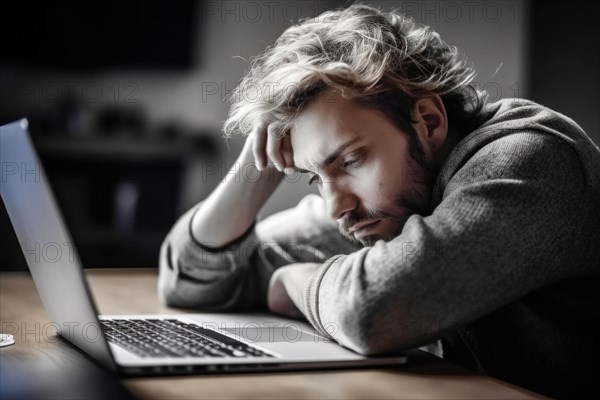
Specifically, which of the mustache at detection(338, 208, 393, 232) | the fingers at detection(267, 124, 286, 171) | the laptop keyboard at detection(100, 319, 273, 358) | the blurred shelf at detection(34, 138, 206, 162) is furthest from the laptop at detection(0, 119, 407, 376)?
the blurred shelf at detection(34, 138, 206, 162)

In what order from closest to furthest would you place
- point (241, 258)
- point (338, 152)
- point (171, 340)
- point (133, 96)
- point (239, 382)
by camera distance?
1. point (239, 382)
2. point (171, 340)
3. point (338, 152)
4. point (241, 258)
5. point (133, 96)

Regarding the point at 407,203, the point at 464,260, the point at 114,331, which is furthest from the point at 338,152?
the point at 114,331

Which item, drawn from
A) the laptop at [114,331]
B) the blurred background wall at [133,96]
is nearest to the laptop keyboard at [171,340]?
the laptop at [114,331]

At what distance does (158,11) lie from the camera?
9.02 ft

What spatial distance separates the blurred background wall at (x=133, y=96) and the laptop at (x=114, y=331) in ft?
4.80

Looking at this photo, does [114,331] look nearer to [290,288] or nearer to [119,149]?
[290,288]

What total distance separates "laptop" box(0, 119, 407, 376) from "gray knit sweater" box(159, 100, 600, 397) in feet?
0.20

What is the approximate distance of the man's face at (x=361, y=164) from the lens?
1103mm

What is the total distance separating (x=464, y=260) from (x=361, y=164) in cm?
30

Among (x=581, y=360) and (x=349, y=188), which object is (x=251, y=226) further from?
(x=581, y=360)

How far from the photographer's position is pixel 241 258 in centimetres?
146

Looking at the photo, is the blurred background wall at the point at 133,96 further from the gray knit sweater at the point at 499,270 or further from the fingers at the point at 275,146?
the gray knit sweater at the point at 499,270

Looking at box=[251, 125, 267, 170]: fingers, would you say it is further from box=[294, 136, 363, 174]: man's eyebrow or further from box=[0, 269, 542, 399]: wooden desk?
box=[0, 269, 542, 399]: wooden desk

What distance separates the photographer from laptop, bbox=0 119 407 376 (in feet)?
2.55
